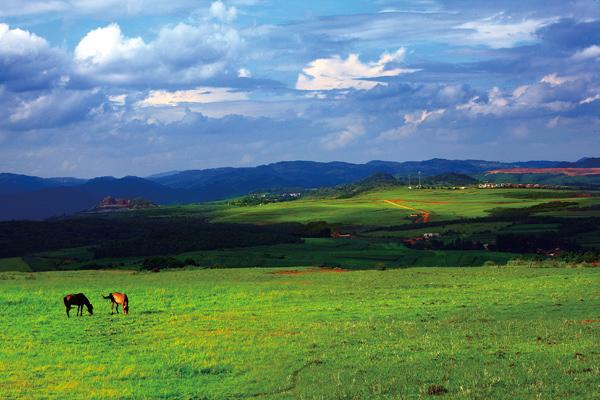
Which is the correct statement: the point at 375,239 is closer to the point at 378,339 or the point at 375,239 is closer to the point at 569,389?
the point at 378,339

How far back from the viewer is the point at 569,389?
18.9 meters

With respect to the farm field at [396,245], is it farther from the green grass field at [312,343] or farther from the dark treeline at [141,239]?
the green grass field at [312,343]

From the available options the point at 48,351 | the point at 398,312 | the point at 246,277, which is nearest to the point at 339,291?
the point at 398,312

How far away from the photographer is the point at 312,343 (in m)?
28.3

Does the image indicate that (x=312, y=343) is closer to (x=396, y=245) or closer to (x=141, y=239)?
(x=396, y=245)

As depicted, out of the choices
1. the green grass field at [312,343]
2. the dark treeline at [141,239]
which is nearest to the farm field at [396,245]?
the dark treeline at [141,239]

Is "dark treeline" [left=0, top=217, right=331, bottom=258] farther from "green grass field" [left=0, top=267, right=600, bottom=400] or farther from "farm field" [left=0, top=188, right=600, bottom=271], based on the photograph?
"green grass field" [left=0, top=267, right=600, bottom=400]

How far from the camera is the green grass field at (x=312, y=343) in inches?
814

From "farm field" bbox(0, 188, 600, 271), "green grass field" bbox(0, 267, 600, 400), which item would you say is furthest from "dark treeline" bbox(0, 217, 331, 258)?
"green grass field" bbox(0, 267, 600, 400)

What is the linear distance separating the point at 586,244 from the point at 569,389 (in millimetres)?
112651

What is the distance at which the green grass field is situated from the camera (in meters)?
20.7

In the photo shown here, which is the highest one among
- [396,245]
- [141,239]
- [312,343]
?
[312,343]

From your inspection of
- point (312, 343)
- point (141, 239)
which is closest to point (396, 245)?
point (141, 239)

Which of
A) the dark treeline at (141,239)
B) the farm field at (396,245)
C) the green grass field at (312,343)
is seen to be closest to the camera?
the green grass field at (312,343)
